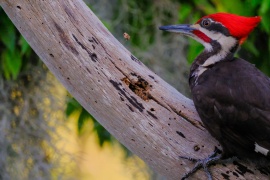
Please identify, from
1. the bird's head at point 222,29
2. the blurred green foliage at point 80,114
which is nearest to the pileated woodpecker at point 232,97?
the bird's head at point 222,29

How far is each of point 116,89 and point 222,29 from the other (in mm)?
343

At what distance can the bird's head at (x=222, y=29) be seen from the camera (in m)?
2.32

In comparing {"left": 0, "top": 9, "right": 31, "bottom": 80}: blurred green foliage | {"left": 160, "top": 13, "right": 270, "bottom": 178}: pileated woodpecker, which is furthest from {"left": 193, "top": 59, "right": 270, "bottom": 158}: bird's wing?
{"left": 0, "top": 9, "right": 31, "bottom": 80}: blurred green foliage

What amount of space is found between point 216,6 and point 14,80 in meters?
0.89

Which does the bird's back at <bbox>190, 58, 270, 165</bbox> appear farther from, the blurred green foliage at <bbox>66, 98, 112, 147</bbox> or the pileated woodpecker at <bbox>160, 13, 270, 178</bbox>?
the blurred green foliage at <bbox>66, 98, 112, 147</bbox>

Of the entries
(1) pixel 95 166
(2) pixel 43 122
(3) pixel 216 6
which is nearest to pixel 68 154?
(2) pixel 43 122

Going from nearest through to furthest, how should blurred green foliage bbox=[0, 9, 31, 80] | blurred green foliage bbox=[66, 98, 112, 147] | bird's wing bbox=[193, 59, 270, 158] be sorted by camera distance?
bird's wing bbox=[193, 59, 270, 158] → blurred green foliage bbox=[0, 9, 31, 80] → blurred green foliage bbox=[66, 98, 112, 147]

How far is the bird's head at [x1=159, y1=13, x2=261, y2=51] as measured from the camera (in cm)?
232

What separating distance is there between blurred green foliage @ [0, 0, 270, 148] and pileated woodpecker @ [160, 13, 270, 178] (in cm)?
81

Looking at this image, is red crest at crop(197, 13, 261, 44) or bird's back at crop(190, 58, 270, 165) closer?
bird's back at crop(190, 58, 270, 165)

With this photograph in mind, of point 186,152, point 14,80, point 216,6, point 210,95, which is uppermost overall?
point 210,95

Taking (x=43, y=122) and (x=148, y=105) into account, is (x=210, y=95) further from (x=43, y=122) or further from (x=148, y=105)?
(x=43, y=122)

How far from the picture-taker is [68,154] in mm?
3725

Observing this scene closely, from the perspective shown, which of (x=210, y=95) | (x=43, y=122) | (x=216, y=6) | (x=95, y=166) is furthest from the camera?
(x=95, y=166)
